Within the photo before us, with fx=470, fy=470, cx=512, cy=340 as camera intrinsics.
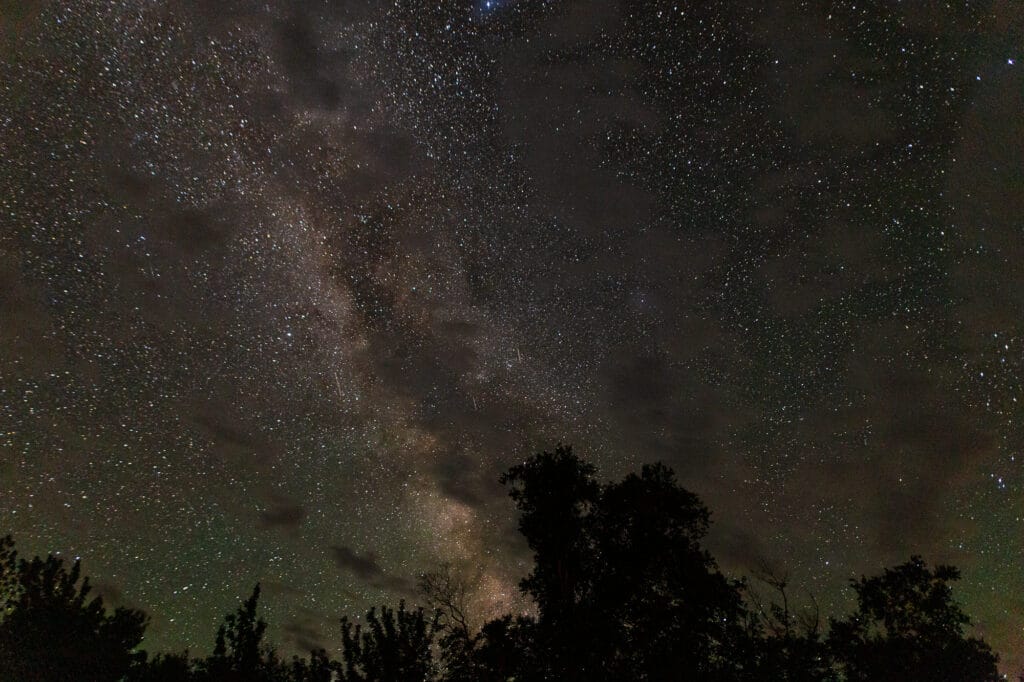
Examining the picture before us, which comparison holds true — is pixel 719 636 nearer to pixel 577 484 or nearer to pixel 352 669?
→ pixel 577 484

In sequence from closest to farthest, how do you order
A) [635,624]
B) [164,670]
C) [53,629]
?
[635,624] → [53,629] → [164,670]

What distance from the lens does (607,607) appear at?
14.6 metres

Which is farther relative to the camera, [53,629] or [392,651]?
[53,629]

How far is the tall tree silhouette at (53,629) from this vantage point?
22.0 meters

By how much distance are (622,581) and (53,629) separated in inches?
1113

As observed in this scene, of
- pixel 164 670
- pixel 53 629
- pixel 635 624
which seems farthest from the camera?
pixel 164 670

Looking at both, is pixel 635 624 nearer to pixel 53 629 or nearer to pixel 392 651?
pixel 392 651

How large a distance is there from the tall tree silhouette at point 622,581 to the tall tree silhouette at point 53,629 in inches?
957

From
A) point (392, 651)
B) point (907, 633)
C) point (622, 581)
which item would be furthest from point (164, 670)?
point (907, 633)

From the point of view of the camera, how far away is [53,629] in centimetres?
2323

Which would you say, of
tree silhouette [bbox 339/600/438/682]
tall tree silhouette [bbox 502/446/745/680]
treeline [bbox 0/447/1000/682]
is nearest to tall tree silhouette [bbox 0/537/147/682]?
treeline [bbox 0/447/1000/682]

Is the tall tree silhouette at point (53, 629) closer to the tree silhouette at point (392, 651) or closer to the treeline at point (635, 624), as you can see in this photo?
the treeline at point (635, 624)

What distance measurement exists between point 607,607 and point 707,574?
344 centimetres

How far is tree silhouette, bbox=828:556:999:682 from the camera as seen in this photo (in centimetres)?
1783
